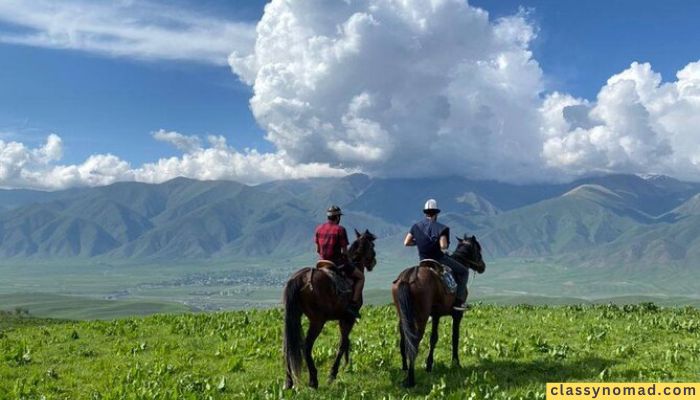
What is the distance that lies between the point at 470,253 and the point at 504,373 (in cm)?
389

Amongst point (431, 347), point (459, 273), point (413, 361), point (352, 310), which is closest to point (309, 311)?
point (352, 310)

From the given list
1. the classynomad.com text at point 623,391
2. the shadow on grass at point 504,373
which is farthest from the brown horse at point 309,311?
the classynomad.com text at point 623,391

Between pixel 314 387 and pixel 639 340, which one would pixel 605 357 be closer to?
pixel 639 340

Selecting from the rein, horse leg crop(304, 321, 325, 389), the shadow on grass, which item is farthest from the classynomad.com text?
horse leg crop(304, 321, 325, 389)

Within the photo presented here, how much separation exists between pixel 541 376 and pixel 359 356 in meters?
4.90

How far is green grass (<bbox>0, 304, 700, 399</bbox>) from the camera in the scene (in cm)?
1330

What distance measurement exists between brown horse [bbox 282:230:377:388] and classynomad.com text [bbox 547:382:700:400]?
5362mm

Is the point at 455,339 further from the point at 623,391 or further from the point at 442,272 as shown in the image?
the point at 623,391

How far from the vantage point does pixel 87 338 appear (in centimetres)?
2192

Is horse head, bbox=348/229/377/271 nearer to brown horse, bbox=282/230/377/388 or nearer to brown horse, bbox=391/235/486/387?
brown horse, bbox=282/230/377/388

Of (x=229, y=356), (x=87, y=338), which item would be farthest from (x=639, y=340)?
(x=87, y=338)

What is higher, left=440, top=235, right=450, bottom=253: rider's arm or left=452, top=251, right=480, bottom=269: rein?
left=440, top=235, right=450, bottom=253: rider's arm

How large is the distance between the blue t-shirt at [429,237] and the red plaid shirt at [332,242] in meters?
1.97

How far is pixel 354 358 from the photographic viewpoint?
16094 mm
